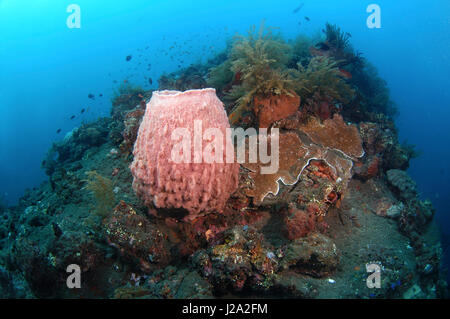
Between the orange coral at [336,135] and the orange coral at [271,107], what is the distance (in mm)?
716

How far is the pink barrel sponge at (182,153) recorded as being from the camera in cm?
318

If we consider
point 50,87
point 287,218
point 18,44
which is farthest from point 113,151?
point 18,44

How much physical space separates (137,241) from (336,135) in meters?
4.81

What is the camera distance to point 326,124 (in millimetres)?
5637

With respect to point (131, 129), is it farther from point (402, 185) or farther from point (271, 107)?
point (402, 185)

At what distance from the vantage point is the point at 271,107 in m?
5.16

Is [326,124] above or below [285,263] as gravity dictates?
above

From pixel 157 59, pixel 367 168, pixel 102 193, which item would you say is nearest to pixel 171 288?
pixel 102 193

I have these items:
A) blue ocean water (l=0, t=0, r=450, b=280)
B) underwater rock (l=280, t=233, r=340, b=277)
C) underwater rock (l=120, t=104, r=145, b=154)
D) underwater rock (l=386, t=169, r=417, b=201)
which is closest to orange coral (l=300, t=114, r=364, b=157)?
underwater rock (l=386, t=169, r=417, b=201)

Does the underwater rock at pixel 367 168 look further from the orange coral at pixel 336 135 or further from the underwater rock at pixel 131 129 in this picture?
the underwater rock at pixel 131 129

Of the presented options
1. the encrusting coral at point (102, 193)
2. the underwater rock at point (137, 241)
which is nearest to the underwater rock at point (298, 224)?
the underwater rock at point (137, 241)

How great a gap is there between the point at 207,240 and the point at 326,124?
155 inches
